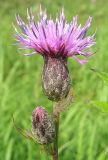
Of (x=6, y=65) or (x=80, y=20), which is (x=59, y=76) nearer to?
(x=6, y=65)

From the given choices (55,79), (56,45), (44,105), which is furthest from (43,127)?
(44,105)

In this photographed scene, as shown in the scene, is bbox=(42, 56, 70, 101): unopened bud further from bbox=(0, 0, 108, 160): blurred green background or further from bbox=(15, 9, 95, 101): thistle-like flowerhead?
bbox=(0, 0, 108, 160): blurred green background

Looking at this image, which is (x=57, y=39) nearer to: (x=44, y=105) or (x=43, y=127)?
(x=43, y=127)

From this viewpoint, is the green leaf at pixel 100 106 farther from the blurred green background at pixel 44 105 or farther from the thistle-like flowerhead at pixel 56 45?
the blurred green background at pixel 44 105

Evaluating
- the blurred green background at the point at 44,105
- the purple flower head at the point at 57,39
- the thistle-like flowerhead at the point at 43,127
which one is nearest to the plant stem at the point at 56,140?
the thistle-like flowerhead at the point at 43,127

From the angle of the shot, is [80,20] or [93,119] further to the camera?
[80,20]

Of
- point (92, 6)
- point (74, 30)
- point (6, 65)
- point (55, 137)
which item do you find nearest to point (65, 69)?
point (74, 30)

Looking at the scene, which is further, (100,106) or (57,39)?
(57,39)
